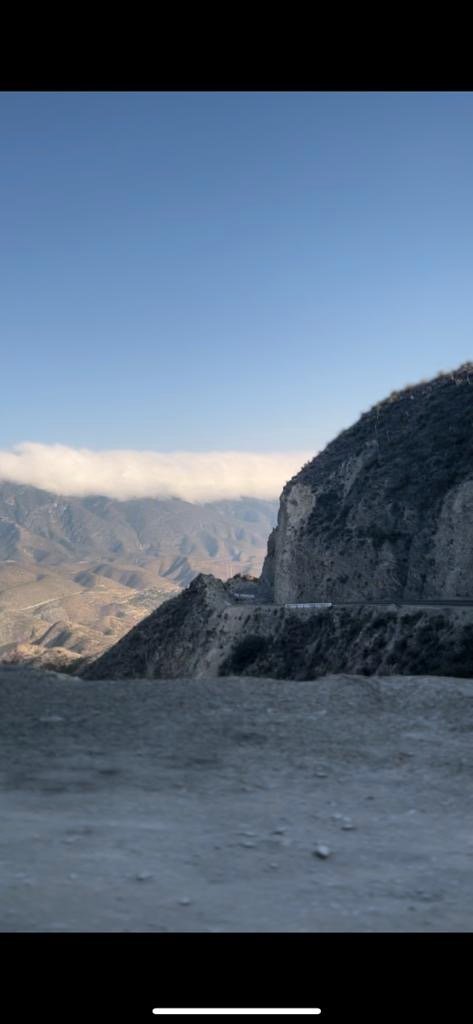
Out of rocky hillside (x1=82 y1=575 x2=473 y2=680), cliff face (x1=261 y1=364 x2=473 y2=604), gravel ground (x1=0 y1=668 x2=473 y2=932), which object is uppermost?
cliff face (x1=261 y1=364 x2=473 y2=604)

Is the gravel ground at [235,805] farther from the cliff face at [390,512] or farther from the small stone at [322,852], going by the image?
the cliff face at [390,512]

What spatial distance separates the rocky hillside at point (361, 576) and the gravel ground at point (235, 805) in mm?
28112

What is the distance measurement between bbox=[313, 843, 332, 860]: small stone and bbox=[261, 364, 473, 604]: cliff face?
53.3 m

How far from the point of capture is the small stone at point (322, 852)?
752cm

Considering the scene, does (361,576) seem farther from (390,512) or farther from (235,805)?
(235,805)

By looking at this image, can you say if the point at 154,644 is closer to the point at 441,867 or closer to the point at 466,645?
the point at 466,645

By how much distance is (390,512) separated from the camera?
70625 millimetres

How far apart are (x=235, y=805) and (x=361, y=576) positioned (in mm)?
61847

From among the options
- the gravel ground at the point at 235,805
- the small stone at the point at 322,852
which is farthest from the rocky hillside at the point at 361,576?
the small stone at the point at 322,852

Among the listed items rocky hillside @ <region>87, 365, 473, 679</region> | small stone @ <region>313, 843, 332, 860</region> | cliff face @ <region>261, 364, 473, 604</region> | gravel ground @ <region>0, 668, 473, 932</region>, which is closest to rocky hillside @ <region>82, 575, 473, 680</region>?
rocky hillside @ <region>87, 365, 473, 679</region>

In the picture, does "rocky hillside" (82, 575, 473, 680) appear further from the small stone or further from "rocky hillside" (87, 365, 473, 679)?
the small stone

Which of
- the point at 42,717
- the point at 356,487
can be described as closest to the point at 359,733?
the point at 42,717

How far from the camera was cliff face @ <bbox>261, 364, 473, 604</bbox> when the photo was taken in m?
62.6
